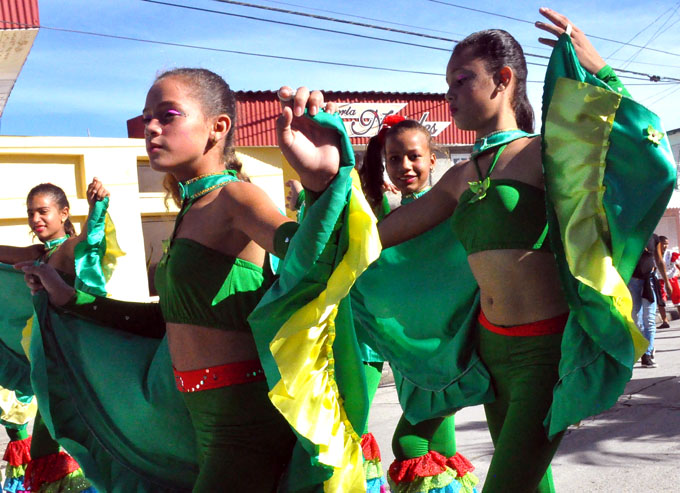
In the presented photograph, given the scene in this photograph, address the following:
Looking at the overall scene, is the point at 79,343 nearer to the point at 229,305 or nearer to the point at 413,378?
the point at 229,305

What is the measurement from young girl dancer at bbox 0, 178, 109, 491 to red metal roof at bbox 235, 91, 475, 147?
488 inches

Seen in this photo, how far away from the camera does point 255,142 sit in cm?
1808

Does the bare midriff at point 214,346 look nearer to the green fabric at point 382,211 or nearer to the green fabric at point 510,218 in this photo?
the green fabric at point 510,218

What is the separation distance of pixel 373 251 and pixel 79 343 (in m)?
1.35

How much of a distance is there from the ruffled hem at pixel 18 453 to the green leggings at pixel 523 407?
3.09 m

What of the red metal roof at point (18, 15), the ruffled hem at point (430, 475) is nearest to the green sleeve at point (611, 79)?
the ruffled hem at point (430, 475)

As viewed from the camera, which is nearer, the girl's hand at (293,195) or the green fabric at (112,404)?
the green fabric at (112,404)

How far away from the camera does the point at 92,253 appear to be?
4.45 meters

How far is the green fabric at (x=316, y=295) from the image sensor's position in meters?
1.88

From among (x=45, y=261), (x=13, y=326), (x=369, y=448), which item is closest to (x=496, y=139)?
(x=369, y=448)

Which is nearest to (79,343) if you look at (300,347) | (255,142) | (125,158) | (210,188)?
(210,188)

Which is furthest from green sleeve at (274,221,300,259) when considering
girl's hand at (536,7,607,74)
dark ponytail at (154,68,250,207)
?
girl's hand at (536,7,607,74)

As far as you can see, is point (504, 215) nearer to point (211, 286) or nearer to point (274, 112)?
point (211, 286)

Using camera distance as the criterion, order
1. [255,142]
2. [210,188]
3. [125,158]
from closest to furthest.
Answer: [210,188] → [125,158] → [255,142]
